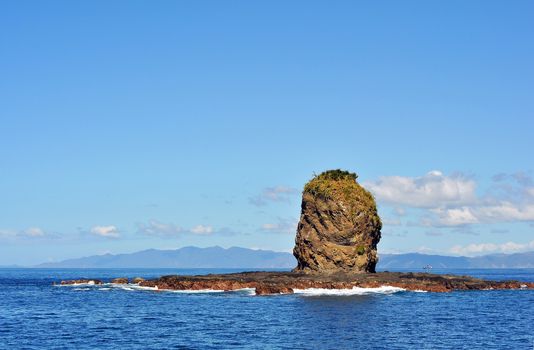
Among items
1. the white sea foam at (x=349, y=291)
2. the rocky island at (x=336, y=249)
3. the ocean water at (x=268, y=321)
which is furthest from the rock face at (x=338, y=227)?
the ocean water at (x=268, y=321)

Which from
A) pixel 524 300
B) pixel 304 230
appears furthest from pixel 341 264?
pixel 524 300

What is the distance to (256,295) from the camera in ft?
368

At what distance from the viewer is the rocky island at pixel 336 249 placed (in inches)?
5039

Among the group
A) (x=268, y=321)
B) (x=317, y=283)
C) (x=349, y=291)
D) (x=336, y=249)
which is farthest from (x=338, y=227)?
(x=268, y=321)

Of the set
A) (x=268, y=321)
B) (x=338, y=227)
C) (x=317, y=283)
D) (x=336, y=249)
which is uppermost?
(x=338, y=227)

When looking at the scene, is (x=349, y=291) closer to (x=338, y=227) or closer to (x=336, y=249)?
(x=336, y=249)

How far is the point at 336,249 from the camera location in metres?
132

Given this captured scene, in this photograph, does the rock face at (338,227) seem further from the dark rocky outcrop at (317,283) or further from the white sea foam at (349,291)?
the white sea foam at (349,291)

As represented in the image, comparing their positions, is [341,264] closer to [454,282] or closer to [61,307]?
[454,282]

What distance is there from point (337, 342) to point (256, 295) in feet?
175

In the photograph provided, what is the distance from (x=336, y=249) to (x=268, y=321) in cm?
5863

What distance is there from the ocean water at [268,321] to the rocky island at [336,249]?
1401 centimetres

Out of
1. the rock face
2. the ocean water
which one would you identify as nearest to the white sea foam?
the ocean water

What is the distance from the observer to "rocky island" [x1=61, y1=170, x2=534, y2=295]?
420 ft
